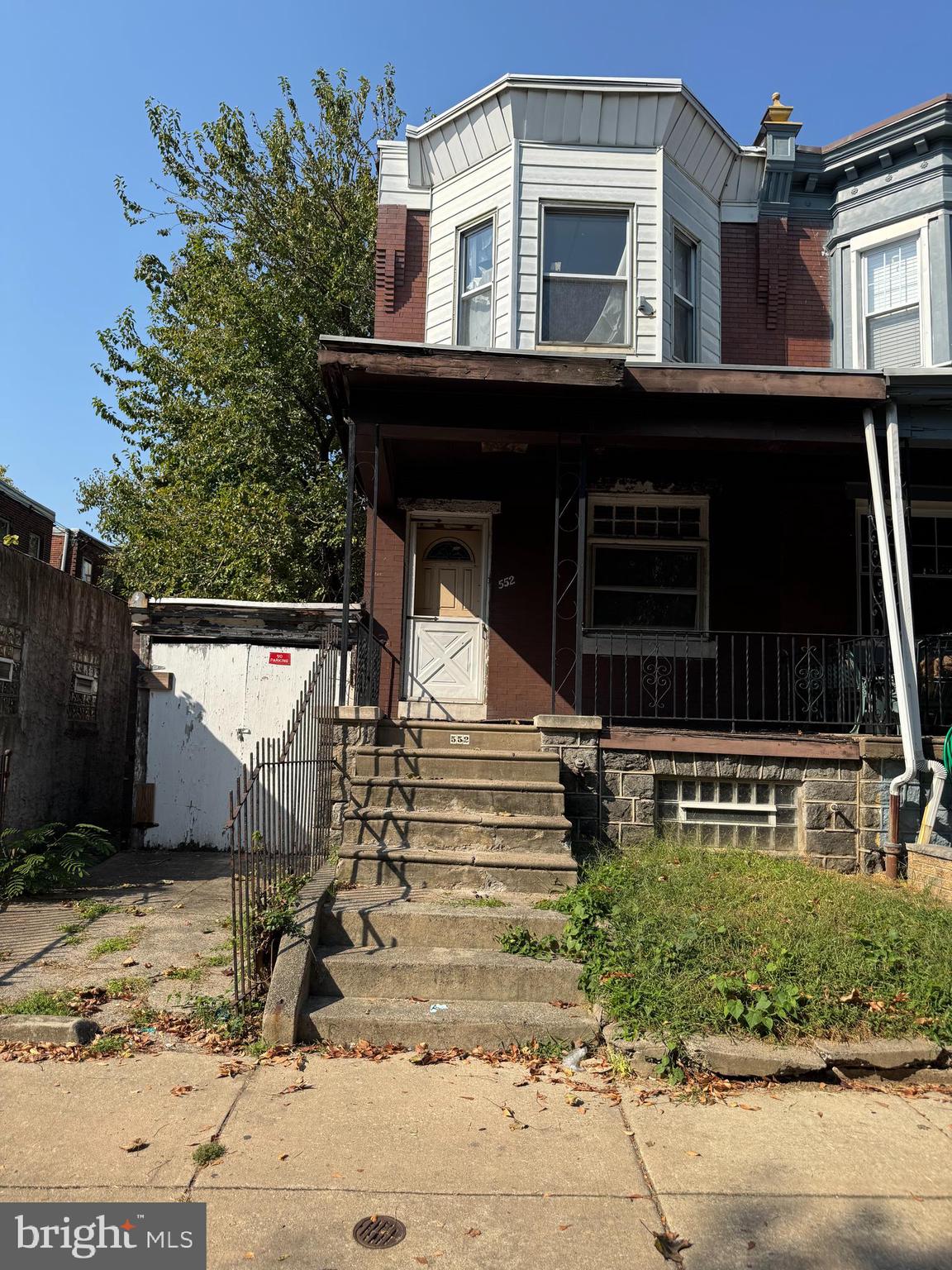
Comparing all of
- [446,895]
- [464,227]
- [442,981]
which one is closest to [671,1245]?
[442,981]

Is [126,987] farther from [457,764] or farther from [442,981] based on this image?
[457,764]

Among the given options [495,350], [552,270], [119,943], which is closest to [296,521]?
[552,270]

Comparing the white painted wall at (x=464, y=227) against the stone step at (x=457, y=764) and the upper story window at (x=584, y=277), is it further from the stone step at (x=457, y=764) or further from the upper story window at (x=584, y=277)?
the stone step at (x=457, y=764)

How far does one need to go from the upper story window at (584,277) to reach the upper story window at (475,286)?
71 cm

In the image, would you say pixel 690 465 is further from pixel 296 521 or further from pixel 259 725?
pixel 296 521

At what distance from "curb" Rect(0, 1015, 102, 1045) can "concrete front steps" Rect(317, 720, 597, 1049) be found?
1156 millimetres

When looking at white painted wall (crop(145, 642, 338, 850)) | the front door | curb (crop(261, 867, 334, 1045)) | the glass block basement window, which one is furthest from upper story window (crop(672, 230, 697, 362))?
curb (crop(261, 867, 334, 1045))

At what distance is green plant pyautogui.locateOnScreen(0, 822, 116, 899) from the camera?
7.37 m

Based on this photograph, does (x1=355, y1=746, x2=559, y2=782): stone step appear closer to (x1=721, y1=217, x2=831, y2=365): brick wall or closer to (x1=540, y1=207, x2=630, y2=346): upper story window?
(x1=540, y1=207, x2=630, y2=346): upper story window

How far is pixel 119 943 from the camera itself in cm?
601

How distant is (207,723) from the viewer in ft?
33.4

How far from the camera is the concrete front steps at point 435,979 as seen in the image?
179 inches

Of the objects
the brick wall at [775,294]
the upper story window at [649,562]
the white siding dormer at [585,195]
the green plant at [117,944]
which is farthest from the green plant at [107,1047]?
the brick wall at [775,294]

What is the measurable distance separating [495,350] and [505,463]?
2.46 metres
